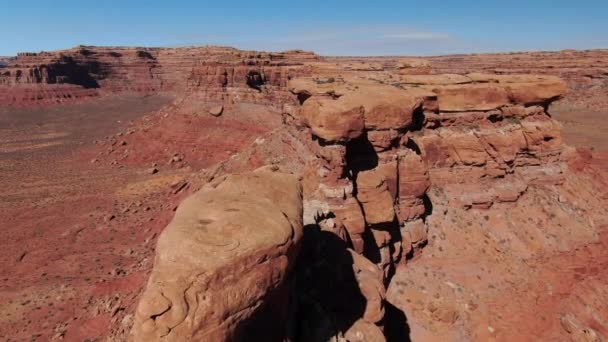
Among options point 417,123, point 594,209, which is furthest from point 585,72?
point 417,123

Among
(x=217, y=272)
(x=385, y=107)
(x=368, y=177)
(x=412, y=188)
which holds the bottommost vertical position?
(x=412, y=188)

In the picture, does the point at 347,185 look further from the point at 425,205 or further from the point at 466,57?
the point at 466,57

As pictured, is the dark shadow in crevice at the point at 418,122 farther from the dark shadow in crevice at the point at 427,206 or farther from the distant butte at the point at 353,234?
the dark shadow in crevice at the point at 427,206

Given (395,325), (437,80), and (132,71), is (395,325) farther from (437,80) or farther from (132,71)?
(132,71)

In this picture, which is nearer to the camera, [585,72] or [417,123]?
[417,123]

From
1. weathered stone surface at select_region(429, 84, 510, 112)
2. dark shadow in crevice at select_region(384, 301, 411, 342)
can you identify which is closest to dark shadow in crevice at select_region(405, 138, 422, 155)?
weathered stone surface at select_region(429, 84, 510, 112)

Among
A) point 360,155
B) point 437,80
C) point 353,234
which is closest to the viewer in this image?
point 353,234

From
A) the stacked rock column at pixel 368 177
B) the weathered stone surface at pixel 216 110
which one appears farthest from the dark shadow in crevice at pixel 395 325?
the weathered stone surface at pixel 216 110

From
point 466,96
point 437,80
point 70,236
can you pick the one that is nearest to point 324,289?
point 466,96
